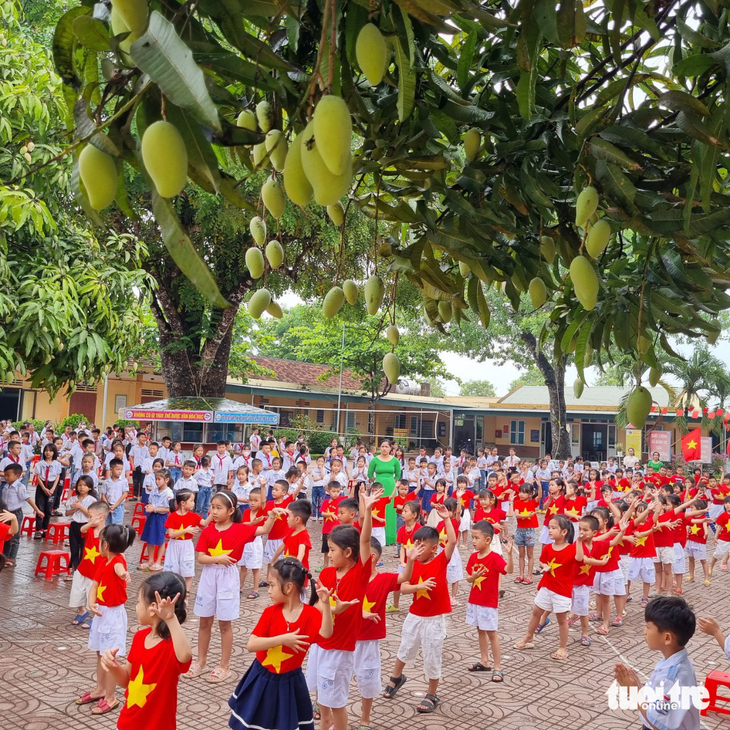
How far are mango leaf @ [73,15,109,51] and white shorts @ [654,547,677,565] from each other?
956 centimetres

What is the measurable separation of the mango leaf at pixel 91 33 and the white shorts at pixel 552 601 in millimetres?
6381

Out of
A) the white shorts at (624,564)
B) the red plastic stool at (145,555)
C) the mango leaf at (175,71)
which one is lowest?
the red plastic stool at (145,555)

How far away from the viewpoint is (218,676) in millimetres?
5488

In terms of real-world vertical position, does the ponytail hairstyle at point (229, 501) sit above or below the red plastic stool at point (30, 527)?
above

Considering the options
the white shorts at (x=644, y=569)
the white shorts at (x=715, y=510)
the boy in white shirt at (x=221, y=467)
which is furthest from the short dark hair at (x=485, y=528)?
the white shorts at (x=715, y=510)

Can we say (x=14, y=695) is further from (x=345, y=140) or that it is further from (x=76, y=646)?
(x=345, y=140)

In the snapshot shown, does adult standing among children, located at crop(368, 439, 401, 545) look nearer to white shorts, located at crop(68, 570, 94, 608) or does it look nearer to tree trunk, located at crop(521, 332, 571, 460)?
white shorts, located at crop(68, 570, 94, 608)

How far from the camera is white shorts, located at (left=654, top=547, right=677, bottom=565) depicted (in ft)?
30.3

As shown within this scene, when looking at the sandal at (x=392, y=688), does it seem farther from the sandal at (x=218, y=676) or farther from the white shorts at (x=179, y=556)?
the white shorts at (x=179, y=556)

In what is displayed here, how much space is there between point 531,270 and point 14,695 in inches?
190

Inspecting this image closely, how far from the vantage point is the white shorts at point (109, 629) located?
5043mm

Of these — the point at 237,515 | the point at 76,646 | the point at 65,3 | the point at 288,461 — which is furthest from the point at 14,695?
the point at 65,3

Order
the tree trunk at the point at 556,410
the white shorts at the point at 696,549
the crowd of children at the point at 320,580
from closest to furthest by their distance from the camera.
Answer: the crowd of children at the point at 320,580, the white shorts at the point at 696,549, the tree trunk at the point at 556,410

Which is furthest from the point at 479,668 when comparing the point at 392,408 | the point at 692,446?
the point at 392,408
